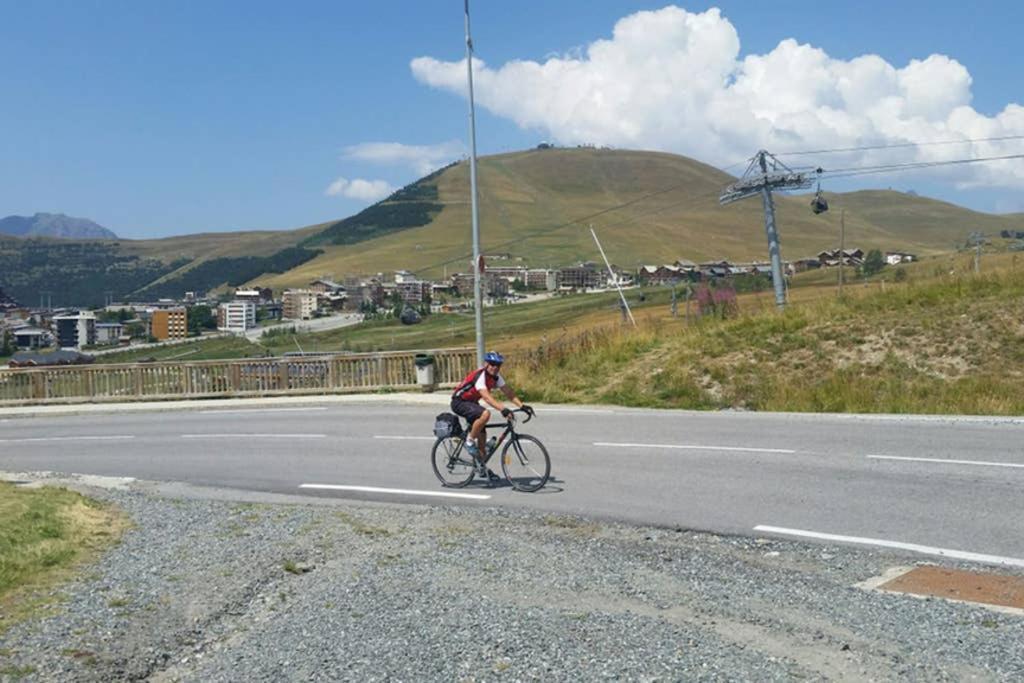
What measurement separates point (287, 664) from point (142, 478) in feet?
30.5

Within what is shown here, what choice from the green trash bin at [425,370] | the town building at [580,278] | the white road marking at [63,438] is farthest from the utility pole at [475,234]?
the town building at [580,278]

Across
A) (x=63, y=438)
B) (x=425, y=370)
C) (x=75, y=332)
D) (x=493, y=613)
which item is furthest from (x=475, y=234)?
(x=75, y=332)

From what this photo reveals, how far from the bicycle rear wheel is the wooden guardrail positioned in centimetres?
1268

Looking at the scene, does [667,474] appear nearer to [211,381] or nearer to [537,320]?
[211,381]

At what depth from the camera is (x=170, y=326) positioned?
62406mm

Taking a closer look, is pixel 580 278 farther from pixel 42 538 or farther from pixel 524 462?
pixel 42 538

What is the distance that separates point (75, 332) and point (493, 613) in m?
59.7

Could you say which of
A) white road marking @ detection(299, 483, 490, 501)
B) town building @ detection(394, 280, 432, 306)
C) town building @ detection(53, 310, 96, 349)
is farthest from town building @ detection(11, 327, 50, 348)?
white road marking @ detection(299, 483, 490, 501)

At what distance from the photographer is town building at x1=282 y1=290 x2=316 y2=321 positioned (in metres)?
83.5

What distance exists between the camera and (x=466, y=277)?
291ft

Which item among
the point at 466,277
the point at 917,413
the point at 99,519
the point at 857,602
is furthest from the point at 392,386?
the point at 466,277

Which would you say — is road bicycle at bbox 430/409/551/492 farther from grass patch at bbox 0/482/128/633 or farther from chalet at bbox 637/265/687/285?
chalet at bbox 637/265/687/285

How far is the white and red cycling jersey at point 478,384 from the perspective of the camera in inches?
457

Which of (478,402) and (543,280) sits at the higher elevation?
(543,280)
